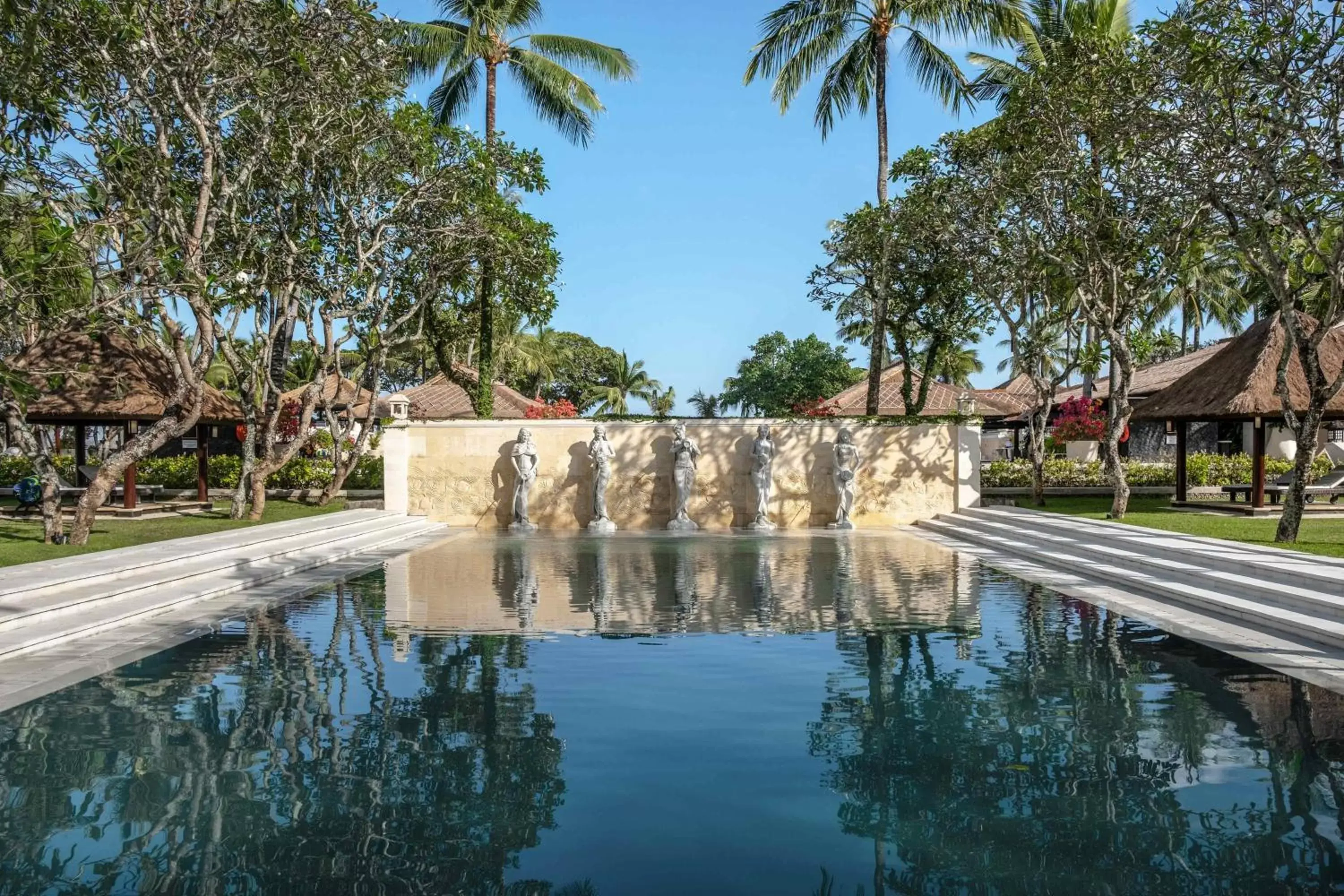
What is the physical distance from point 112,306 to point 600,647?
322 inches

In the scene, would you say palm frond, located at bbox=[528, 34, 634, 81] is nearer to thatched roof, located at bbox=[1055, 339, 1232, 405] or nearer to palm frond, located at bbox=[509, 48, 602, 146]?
A: palm frond, located at bbox=[509, 48, 602, 146]

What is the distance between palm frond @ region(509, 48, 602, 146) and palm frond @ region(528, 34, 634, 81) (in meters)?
0.57

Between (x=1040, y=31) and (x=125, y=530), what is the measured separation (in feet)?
77.2

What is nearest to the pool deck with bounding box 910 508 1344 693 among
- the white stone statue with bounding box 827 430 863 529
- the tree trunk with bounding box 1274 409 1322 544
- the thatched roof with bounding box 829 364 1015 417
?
the tree trunk with bounding box 1274 409 1322 544

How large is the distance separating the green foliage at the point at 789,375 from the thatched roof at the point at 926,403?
10.7 metres

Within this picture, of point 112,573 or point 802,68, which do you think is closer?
point 112,573

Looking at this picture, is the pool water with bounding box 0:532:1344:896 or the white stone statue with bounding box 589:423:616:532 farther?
the white stone statue with bounding box 589:423:616:532

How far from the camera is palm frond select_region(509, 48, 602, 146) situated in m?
24.1

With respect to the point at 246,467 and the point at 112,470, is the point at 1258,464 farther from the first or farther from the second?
the point at 112,470

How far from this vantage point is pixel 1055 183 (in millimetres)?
18312

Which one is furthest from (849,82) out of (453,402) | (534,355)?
(534,355)

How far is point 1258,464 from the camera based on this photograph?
19172 mm

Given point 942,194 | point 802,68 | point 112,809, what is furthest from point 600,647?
point 802,68

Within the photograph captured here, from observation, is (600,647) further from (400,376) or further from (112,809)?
(400,376)
